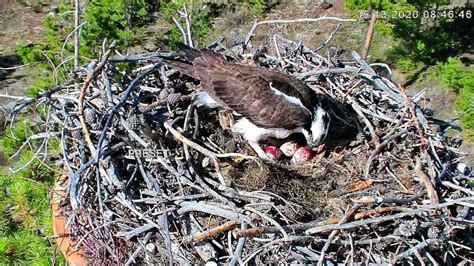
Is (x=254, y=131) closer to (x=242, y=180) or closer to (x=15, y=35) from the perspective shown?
(x=242, y=180)

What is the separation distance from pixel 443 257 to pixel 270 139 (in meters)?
1.23

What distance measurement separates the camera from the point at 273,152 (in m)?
3.84

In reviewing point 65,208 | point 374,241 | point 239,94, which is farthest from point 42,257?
point 374,241

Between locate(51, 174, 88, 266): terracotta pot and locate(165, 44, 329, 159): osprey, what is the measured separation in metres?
0.86

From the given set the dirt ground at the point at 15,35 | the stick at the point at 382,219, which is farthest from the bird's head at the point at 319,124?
the dirt ground at the point at 15,35

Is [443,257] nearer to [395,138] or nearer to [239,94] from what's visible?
[395,138]

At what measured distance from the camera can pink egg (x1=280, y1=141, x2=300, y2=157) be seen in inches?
153

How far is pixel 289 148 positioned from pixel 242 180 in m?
0.50

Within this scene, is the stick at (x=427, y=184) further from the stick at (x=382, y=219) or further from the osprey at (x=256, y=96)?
the osprey at (x=256, y=96)

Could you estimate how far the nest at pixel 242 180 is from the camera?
9.80 ft

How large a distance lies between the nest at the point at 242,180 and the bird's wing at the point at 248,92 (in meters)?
0.18

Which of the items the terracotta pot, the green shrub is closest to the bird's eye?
the terracotta pot

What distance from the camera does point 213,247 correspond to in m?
2.98

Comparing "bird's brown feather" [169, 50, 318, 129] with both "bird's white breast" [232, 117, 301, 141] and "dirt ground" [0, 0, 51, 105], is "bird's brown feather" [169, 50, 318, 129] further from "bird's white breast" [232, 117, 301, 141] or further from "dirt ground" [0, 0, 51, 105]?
"dirt ground" [0, 0, 51, 105]
